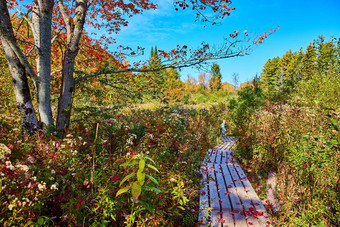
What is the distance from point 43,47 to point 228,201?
16.2ft

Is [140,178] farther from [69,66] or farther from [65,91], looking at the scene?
[69,66]

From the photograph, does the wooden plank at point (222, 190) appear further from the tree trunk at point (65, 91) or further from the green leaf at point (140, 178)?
the tree trunk at point (65, 91)

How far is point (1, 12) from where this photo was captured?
2996 mm

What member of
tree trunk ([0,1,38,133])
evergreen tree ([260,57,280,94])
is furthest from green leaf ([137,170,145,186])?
evergreen tree ([260,57,280,94])

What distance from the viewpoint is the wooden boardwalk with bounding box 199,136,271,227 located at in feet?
9.49

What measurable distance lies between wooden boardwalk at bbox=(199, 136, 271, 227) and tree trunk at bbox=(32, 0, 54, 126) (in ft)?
12.2

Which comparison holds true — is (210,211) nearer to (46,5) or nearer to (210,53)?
(210,53)

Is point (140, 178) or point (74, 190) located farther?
point (74, 190)

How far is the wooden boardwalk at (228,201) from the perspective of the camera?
9.49 ft

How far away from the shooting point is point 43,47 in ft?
11.5

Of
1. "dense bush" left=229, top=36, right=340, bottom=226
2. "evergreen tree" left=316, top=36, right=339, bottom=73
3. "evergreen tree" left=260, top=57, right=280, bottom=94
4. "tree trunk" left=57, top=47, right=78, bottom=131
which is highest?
"evergreen tree" left=260, top=57, right=280, bottom=94

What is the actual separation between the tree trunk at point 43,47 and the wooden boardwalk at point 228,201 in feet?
12.2

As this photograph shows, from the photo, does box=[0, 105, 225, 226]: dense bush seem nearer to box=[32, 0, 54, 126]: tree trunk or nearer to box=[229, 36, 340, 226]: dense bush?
box=[32, 0, 54, 126]: tree trunk

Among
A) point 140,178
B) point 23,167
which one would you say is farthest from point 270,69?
point 23,167
